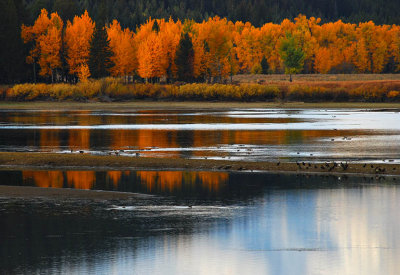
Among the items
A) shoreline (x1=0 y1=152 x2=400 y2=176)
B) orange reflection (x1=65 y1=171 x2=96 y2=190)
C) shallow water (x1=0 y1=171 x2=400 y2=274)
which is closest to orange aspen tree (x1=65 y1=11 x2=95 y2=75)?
shoreline (x1=0 y1=152 x2=400 y2=176)

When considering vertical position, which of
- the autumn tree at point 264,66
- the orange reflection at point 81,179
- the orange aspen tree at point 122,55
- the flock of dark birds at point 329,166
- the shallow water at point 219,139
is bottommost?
the shallow water at point 219,139

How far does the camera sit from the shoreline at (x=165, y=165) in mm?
28125

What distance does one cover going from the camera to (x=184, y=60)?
12156 centimetres

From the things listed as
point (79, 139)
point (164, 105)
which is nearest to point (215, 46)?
point (164, 105)

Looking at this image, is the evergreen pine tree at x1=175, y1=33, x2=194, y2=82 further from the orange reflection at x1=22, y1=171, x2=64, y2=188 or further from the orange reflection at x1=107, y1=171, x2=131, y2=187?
the orange reflection at x1=22, y1=171, x2=64, y2=188

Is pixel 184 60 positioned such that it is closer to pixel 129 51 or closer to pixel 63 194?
pixel 129 51

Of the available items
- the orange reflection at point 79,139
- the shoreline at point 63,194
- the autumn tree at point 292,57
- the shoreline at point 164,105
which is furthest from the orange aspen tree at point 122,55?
the shoreline at point 63,194

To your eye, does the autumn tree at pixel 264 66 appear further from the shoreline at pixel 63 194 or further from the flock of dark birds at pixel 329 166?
the shoreline at pixel 63 194

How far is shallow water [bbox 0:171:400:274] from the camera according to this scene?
14375mm

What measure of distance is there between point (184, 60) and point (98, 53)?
14.2 metres

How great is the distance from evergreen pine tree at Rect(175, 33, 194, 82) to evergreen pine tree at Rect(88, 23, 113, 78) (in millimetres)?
12016

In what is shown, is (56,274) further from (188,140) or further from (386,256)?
(188,140)

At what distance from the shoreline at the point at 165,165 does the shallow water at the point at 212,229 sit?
2132 millimetres

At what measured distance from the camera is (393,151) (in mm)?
35219
